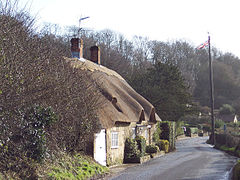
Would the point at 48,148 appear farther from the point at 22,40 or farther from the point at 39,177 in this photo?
the point at 22,40

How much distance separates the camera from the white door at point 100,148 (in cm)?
1566

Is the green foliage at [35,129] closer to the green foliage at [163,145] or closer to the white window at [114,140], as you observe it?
the white window at [114,140]

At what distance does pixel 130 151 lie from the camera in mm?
19578

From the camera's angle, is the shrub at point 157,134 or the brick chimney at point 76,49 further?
the shrub at point 157,134

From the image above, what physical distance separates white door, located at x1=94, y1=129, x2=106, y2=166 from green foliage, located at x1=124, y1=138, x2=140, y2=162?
3272mm

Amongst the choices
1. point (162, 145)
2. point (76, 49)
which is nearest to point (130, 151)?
point (76, 49)

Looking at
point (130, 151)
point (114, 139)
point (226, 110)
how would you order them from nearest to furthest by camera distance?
point (114, 139)
point (130, 151)
point (226, 110)

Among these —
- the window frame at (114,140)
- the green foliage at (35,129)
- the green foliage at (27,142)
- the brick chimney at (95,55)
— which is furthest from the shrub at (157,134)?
the green foliage at (35,129)

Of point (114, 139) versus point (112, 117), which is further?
point (114, 139)

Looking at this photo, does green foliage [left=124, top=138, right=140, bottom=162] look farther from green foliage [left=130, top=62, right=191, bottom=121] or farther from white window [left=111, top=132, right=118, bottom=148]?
green foliage [left=130, top=62, right=191, bottom=121]

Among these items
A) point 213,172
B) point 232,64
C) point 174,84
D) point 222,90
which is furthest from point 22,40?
point 232,64

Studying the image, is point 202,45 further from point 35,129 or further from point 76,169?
point 35,129

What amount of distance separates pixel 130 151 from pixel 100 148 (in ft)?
12.7

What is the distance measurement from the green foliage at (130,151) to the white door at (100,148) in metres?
3.27
